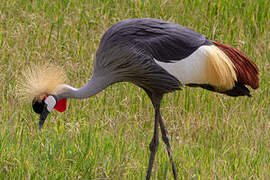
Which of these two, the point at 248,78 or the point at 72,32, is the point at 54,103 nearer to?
the point at 248,78

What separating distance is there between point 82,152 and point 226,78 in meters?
1.09

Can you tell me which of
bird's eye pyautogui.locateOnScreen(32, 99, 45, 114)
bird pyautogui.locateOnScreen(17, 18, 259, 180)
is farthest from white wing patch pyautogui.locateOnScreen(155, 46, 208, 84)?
bird's eye pyautogui.locateOnScreen(32, 99, 45, 114)

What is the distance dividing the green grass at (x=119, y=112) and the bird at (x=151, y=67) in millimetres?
237

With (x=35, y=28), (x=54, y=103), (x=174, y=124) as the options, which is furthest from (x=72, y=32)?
(x=54, y=103)

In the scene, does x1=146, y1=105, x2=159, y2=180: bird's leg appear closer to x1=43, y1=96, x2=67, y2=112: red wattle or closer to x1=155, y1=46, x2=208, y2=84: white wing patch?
x1=155, y1=46, x2=208, y2=84: white wing patch

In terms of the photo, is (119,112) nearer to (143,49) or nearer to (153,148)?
(153,148)

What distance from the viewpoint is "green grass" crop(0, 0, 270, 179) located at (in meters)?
3.80

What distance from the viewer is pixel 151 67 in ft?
12.5

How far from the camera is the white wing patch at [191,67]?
3.87 meters

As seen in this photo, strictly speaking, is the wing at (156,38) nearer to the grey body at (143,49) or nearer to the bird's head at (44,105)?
the grey body at (143,49)

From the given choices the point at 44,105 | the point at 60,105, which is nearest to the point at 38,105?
the point at 44,105

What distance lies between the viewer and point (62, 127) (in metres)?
4.11

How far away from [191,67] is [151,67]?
0.95ft

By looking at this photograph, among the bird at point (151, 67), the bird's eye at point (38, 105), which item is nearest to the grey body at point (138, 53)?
the bird at point (151, 67)
